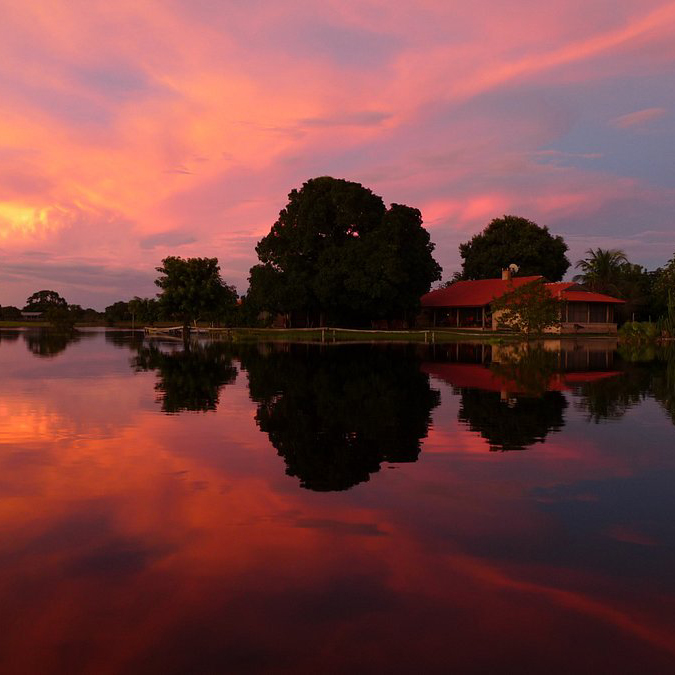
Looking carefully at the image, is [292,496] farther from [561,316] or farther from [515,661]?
[561,316]

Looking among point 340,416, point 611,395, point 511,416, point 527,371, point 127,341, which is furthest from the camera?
point 127,341

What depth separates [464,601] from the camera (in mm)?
5691

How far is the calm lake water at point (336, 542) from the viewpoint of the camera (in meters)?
4.97

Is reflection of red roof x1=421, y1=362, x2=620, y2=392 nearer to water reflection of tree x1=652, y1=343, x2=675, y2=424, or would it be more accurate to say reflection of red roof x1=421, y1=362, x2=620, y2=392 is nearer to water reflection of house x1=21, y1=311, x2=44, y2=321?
water reflection of tree x1=652, y1=343, x2=675, y2=424

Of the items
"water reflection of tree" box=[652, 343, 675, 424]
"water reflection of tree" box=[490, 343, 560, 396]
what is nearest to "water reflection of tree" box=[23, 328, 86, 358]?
"water reflection of tree" box=[490, 343, 560, 396]

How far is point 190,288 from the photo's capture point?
71750 millimetres

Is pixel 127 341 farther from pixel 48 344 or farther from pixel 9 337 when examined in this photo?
pixel 9 337

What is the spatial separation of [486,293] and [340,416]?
67.7 meters

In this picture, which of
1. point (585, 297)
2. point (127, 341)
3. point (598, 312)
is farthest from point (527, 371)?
point (598, 312)

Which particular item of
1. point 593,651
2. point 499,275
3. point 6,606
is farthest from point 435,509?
point 499,275

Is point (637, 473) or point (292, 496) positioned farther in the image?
point (637, 473)

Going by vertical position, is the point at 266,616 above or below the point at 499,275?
below

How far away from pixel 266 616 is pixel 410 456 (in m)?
6.38

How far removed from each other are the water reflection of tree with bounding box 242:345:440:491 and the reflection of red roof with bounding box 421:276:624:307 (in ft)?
159
